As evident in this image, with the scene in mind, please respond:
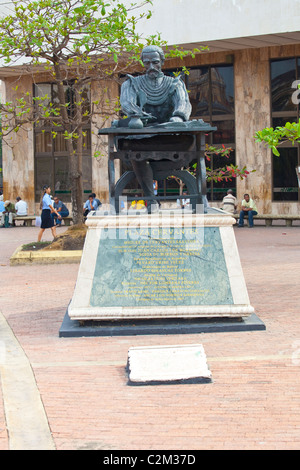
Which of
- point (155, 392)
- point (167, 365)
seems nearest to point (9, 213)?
point (167, 365)

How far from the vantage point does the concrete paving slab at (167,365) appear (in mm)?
5816

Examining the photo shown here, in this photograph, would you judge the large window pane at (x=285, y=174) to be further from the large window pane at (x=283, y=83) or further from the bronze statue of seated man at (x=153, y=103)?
the bronze statue of seated man at (x=153, y=103)

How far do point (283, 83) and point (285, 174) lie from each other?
11.1 feet

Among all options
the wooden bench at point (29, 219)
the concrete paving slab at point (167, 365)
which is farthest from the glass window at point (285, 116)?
the concrete paving slab at point (167, 365)

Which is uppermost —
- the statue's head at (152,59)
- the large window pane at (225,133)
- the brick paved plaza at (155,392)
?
the large window pane at (225,133)

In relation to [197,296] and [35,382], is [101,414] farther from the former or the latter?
[197,296]

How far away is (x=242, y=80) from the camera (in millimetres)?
27344

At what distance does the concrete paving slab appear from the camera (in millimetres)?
5816

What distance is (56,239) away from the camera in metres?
16.8

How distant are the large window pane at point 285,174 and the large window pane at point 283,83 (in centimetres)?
163

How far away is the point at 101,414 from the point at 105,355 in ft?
5.62

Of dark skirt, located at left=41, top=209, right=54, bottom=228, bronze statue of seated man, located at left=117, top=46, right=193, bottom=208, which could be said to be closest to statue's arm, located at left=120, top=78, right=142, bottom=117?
bronze statue of seated man, located at left=117, top=46, right=193, bottom=208

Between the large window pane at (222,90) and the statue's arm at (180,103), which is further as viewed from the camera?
the large window pane at (222,90)
